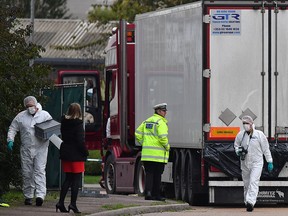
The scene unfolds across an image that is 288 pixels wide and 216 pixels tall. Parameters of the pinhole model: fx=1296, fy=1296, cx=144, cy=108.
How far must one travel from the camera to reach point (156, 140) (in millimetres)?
24031

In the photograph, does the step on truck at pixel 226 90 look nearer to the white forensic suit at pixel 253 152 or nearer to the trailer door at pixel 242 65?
the trailer door at pixel 242 65

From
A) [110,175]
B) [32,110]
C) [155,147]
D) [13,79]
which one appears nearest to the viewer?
[32,110]

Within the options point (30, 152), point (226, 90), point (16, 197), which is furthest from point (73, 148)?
point (226, 90)

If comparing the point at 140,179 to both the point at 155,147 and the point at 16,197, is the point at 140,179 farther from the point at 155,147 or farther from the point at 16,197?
the point at 16,197

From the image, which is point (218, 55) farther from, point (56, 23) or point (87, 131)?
point (56, 23)

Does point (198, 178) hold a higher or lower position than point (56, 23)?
Result: lower

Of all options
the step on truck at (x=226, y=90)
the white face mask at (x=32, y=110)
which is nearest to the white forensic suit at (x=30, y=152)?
the white face mask at (x=32, y=110)

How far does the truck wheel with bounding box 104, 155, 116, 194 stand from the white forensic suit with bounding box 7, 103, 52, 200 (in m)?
7.16

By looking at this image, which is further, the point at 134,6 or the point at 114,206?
the point at 134,6

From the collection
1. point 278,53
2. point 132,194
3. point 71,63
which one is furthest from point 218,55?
point 71,63

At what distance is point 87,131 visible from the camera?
4206 cm

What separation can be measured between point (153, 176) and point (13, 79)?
11.1 feet

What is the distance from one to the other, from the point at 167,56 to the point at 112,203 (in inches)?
171

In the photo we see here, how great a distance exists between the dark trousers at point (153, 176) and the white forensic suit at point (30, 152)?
3180 millimetres
